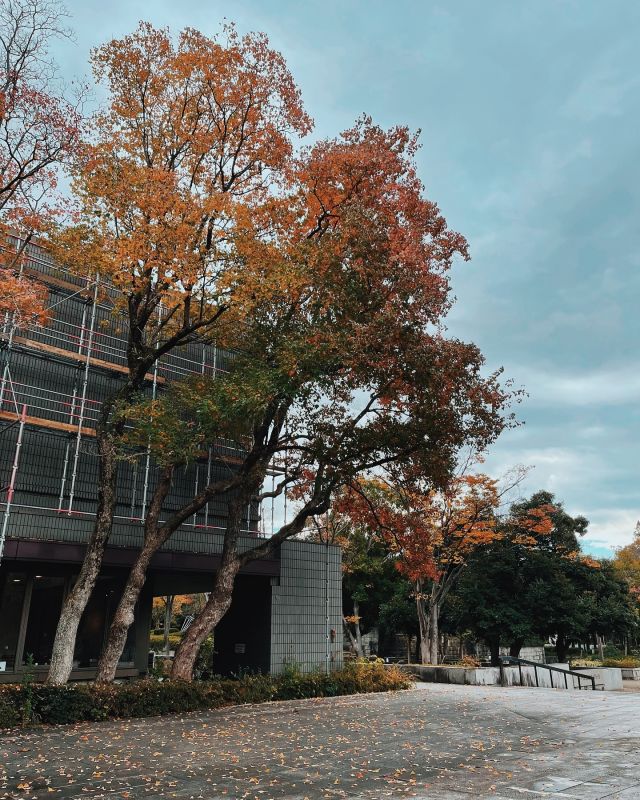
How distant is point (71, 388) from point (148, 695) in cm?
783

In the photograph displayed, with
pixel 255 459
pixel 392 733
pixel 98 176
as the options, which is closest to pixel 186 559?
pixel 255 459

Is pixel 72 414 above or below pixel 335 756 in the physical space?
above

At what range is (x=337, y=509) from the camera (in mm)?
15961

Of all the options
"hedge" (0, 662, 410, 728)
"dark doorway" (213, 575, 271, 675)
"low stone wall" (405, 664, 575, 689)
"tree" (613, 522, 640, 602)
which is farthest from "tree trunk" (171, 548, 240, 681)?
"tree" (613, 522, 640, 602)

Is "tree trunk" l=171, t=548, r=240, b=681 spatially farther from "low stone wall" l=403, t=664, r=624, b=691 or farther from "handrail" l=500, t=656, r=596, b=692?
"handrail" l=500, t=656, r=596, b=692

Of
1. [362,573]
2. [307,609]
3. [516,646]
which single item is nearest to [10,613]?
[307,609]

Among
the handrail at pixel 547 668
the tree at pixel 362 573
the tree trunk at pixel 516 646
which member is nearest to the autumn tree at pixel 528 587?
the tree trunk at pixel 516 646

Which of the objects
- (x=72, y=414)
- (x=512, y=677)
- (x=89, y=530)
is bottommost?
(x=512, y=677)

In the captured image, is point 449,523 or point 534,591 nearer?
point 449,523

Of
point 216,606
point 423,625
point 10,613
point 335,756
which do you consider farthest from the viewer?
point 423,625

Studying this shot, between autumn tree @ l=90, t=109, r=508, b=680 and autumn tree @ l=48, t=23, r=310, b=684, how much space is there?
→ 2.30 ft

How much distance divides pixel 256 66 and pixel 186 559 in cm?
1114

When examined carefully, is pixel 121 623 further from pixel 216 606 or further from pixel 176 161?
pixel 176 161

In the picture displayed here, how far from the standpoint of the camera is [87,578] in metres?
11.8
